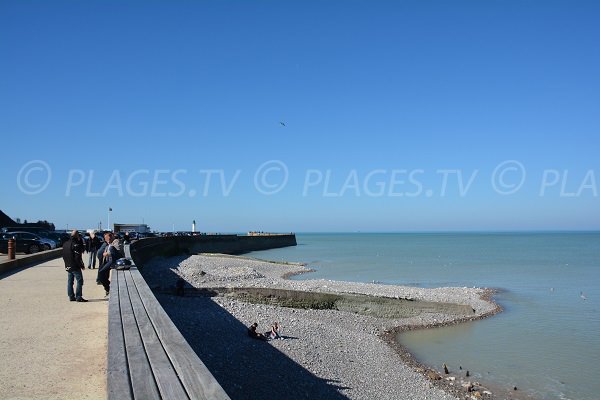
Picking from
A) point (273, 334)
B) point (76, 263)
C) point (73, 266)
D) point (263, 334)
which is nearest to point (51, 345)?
point (73, 266)

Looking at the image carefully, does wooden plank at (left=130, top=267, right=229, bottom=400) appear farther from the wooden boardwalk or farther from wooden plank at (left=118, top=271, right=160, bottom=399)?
wooden plank at (left=118, top=271, right=160, bottom=399)

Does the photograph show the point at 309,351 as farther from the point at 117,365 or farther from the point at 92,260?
the point at 92,260

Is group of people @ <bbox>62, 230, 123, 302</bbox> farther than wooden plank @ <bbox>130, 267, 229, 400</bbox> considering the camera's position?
Yes

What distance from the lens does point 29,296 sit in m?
11.8

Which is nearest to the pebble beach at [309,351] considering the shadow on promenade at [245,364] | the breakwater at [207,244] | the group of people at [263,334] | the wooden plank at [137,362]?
the shadow on promenade at [245,364]

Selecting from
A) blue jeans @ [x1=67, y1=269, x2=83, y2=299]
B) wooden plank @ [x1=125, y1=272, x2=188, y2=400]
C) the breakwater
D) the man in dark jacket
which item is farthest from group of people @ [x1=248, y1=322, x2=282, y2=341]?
the breakwater

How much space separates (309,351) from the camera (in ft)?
40.4

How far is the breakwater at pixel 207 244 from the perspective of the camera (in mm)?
37306

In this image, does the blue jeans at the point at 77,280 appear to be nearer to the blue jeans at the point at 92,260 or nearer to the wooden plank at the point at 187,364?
the wooden plank at the point at 187,364

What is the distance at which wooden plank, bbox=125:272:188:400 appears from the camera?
3902mm

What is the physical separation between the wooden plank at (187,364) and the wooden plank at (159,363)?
0.04m

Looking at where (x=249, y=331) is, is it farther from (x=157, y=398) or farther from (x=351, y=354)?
(x=157, y=398)

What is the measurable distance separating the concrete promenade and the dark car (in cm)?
1813

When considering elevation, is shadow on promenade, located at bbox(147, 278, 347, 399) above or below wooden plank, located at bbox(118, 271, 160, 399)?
below
